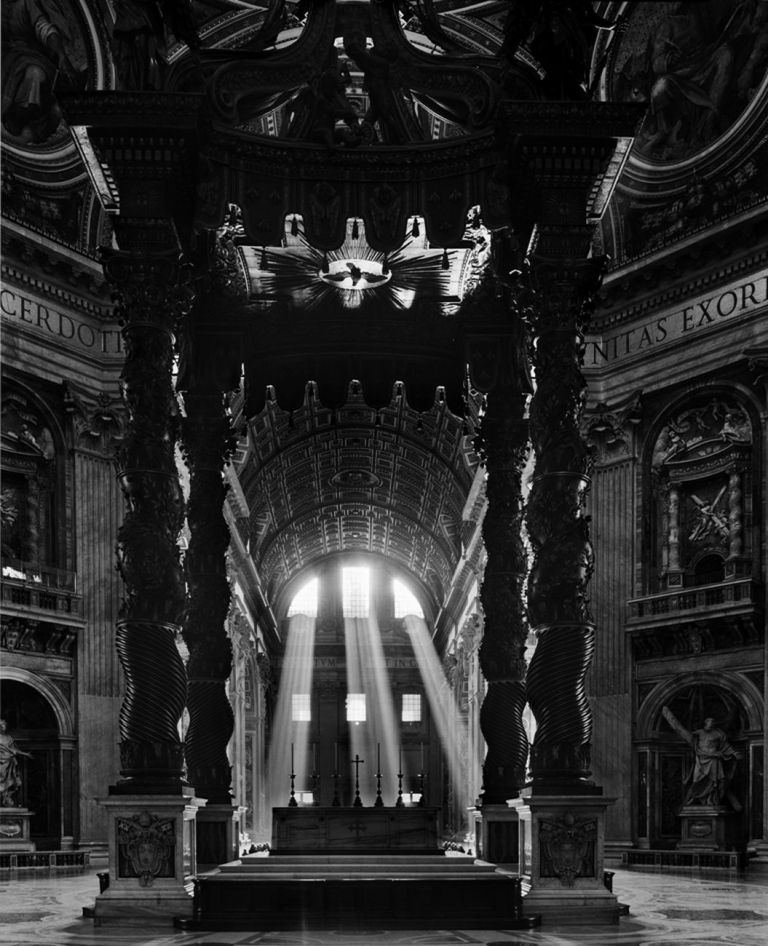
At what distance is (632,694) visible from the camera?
2658 centimetres

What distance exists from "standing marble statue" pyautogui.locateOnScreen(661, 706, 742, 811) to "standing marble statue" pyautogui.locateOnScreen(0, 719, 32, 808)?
38.5 ft

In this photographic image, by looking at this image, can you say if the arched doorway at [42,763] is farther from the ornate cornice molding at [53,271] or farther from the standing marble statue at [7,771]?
the ornate cornice molding at [53,271]

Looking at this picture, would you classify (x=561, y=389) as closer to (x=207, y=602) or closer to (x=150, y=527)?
(x=150, y=527)

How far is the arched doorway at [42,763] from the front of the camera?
25562 millimetres

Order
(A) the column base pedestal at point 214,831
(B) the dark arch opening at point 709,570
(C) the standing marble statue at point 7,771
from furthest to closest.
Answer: (B) the dark arch opening at point 709,570 < (C) the standing marble statue at point 7,771 < (A) the column base pedestal at point 214,831

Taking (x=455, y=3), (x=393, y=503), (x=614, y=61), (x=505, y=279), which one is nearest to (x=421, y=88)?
(x=505, y=279)

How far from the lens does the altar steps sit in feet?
34.3

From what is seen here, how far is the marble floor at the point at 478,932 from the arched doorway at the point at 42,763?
33.2ft

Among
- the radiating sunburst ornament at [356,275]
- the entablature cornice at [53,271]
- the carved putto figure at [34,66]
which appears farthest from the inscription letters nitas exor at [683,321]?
the radiating sunburst ornament at [356,275]

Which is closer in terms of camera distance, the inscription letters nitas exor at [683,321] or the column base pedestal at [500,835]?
the column base pedestal at [500,835]

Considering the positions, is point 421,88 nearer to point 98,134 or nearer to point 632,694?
point 98,134

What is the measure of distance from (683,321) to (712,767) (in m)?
8.14

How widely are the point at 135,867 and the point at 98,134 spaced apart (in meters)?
5.53

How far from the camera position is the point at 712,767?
24.5 meters
